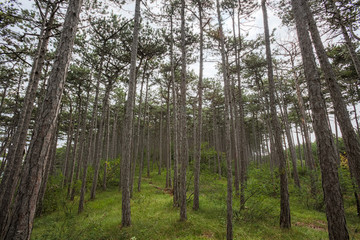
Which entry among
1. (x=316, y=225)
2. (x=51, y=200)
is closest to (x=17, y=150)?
(x=51, y=200)

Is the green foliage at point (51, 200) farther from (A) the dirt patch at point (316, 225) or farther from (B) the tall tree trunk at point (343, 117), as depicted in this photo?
(B) the tall tree trunk at point (343, 117)

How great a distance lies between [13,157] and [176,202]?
24.8 feet

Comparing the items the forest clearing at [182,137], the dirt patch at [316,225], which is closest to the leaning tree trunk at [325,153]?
the forest clearing at [182,137]

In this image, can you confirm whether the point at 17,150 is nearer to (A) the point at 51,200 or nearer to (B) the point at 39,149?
(B) the point at 39,149

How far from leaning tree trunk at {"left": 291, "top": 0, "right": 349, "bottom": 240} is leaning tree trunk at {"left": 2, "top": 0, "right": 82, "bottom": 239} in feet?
18.7

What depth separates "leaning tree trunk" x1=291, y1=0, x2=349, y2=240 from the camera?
3619 millimetres

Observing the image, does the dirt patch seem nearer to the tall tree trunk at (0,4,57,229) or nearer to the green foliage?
the tall tree trunk at (0,4,57,229)

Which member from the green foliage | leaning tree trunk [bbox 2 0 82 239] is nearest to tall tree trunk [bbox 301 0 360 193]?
leaning tree trunk [bbox 2 0 82 239]

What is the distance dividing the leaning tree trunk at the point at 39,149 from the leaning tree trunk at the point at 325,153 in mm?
5706

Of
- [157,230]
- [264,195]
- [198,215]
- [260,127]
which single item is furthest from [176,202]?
[260,127]

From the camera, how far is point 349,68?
11719 millimetres

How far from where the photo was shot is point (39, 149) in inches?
103

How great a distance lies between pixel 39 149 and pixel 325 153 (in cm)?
592

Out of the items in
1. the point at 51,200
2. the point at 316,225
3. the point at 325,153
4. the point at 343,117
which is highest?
the point at 343,117
